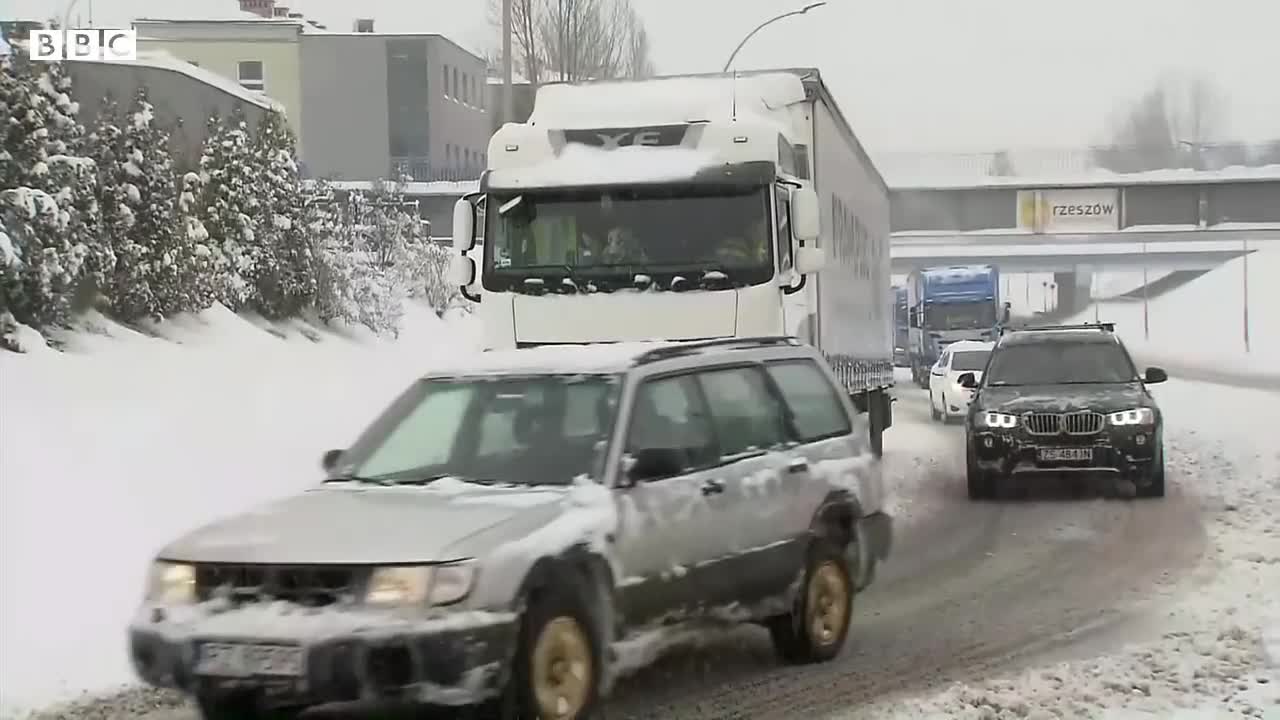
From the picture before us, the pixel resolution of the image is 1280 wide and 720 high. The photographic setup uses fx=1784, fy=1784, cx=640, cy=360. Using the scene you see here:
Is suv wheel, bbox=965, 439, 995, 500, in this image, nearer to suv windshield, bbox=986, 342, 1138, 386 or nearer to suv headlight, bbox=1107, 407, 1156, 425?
suv windshield, bbox=986, 342, 1138, 386

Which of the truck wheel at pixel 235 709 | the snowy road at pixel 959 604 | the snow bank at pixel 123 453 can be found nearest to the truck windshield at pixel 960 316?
the snow bank at pixel 123 453

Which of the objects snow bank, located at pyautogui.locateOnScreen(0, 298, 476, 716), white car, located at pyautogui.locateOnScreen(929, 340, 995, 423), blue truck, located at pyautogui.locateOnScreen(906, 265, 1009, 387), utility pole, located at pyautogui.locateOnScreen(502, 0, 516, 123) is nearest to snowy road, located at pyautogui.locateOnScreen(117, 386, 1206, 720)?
snow bank, located at pyautogui.locateOnScreen(0, 298, 476, 716)

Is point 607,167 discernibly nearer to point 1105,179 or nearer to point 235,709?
point 235,709

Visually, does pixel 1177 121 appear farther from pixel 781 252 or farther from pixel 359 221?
pixel 781 252

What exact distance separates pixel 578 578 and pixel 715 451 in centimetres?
145

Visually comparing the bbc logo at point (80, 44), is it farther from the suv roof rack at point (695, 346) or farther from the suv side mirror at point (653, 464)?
the suv side mirror at point (653, 464)

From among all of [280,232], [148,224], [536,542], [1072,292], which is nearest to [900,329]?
[280,232]

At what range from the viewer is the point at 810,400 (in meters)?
9.62

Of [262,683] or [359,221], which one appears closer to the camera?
[262,683]

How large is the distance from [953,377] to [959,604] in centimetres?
2067

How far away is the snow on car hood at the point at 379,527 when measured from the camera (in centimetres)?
677

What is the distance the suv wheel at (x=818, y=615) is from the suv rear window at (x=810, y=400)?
0.61 meters

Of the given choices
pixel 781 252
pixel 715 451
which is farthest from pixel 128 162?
pixel 715 451

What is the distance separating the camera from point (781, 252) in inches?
553
